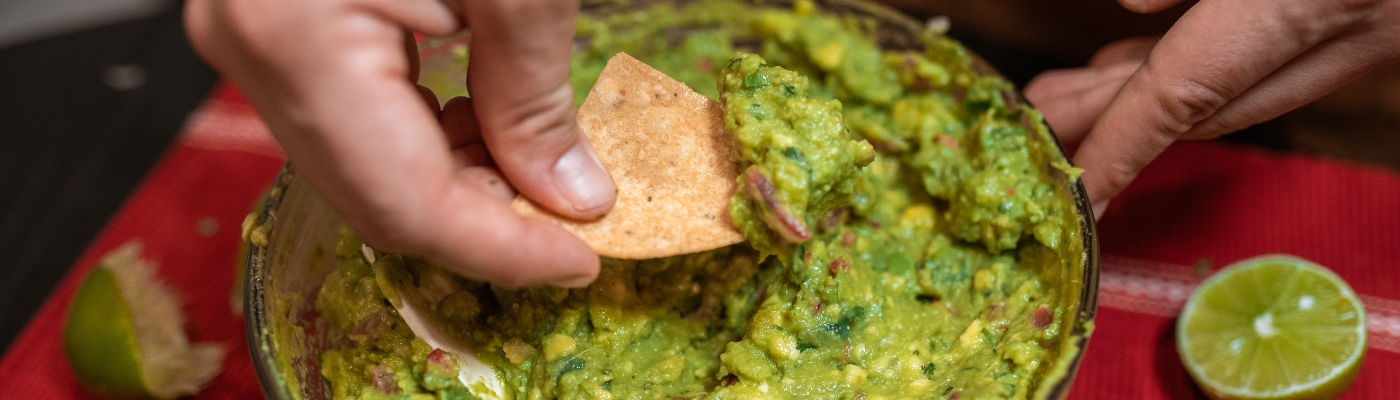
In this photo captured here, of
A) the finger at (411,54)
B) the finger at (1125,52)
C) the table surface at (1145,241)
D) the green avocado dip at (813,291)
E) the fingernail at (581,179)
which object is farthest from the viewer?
the finger at (1125,52)

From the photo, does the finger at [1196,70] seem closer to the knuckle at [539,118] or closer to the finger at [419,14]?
the knuckle at [539,118]

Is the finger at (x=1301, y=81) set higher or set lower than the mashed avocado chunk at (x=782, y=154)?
higher

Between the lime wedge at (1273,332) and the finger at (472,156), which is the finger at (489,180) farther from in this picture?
the lime wedge at (1273,332)

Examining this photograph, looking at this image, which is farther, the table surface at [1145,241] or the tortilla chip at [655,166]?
the table surface at [1145,241]

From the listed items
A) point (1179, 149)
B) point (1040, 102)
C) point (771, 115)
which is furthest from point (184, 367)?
point (1179, 149)

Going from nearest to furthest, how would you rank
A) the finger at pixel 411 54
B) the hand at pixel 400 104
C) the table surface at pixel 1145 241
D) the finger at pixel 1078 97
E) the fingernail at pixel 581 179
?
the hand at pixel 400 104 → the finger at pixel 411 54 → the fingernail at pixel 581 179 → the finger at pixel 1078 97 → the table surface at pixel 1145 241

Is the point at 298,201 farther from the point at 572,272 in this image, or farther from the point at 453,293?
the point at 572,272

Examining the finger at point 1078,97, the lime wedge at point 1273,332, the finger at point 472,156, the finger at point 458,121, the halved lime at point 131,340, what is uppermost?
the finger at point 458,121

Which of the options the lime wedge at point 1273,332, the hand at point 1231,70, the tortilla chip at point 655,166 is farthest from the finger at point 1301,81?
the tortilla chip at point 655,166
